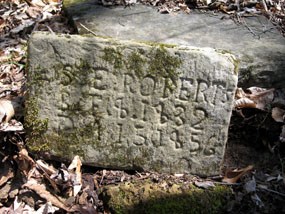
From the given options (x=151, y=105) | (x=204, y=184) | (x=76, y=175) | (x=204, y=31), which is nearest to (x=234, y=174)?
(x=204, y=184)

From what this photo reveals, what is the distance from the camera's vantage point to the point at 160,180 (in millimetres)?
2807

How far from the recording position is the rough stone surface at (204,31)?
3.23 m

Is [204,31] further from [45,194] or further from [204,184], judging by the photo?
[45,194]

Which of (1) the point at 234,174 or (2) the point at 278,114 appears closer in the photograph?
(1) the point at 234,174

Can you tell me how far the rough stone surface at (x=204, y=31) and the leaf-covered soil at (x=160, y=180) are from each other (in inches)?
6.2

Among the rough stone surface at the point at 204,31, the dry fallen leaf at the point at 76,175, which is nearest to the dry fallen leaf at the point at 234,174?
the rough stone surface at the point at 204,31

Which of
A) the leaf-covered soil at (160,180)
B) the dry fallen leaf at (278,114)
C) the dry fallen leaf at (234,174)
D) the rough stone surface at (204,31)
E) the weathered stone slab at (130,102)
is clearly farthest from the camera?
the rough stone surface at (204,31)

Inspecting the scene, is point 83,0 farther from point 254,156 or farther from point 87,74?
point 254,156

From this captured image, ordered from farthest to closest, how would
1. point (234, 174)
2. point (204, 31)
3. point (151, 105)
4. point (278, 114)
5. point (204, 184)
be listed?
1. point (204, 31)
2. point (278, 114)
3. point (234, 174)
4. point (204, 184)
5. point (151, 105)

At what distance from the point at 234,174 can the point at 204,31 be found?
1421 mm

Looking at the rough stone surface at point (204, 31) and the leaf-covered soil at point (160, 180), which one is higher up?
the rough stone surface at point (204, 31)

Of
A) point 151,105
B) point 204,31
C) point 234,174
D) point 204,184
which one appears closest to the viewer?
point 151,105

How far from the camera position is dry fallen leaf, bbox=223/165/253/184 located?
286 centimetres

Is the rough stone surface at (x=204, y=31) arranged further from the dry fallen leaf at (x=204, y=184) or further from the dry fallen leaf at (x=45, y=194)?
the dry fallen leaf at (x=45, y=194)
